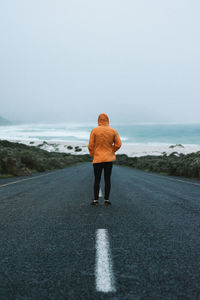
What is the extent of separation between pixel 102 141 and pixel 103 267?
412 centimetres

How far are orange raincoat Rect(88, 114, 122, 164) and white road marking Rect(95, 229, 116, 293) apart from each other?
2941mm

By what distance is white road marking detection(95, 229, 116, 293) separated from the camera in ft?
7.66

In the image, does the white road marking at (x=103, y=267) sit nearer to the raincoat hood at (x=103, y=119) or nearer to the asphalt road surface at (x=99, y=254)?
the asphalt road surface at (x=99, y=254)

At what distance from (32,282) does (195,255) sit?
1.94m

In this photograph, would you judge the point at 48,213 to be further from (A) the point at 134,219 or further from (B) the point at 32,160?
(B) the point at 32,160

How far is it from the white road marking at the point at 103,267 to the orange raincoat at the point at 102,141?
2941 millimetres

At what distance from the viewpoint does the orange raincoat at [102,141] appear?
21.5 feet

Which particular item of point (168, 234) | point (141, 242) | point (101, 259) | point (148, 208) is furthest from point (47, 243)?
point (148, 208)

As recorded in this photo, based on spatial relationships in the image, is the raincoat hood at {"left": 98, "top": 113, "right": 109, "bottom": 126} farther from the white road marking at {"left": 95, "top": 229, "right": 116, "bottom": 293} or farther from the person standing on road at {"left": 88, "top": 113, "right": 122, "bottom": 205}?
the white road marking at {"left": 95, "top": 229, "right": 116, "bottom": 293}

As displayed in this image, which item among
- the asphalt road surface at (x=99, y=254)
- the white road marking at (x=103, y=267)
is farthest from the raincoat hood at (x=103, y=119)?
the white road marking at (x=103, y=267)

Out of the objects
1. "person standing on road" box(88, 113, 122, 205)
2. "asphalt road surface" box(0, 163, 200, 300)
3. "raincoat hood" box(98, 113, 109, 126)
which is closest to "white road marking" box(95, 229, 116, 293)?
"asphalt road surface" box(0, 163, 200, 300)

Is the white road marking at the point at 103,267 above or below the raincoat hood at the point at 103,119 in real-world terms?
below

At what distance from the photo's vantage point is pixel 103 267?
2740 millimetres

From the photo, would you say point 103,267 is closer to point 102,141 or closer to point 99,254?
point 99,254
